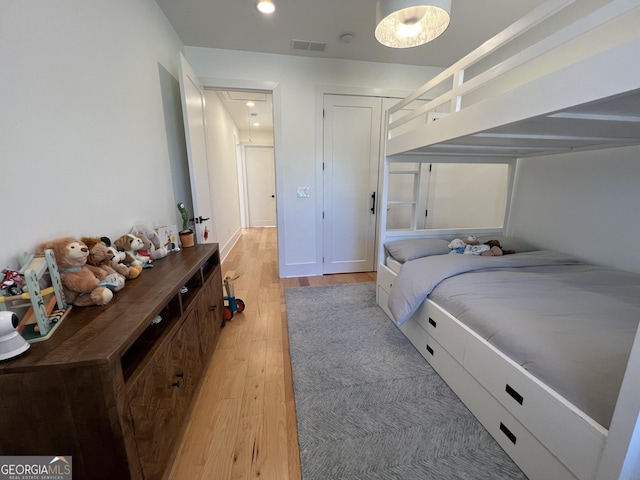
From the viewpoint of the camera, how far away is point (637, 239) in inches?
68.2

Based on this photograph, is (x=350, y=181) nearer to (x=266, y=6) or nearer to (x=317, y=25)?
(x=317, y=25)

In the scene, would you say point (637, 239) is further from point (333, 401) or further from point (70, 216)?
point (70, 216)

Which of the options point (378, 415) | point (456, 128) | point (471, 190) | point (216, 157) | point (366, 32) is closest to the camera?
point (378, 415)

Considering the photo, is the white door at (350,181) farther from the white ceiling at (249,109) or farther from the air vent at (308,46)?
the white ceiling at (249,109)

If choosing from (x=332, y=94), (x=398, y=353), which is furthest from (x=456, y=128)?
(x=332, y=94)

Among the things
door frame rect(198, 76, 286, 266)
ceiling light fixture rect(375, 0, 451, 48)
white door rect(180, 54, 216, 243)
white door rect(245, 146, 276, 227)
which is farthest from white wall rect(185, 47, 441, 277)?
white door rect(245, 146, 276, 227)

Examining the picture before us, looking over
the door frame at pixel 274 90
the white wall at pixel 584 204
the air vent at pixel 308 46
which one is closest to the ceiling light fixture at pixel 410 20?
the air vent at pixel 308 46

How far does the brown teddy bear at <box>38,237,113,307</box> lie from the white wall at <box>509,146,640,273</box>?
3155 mm

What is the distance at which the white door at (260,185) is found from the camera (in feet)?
21.4

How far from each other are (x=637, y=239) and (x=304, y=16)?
3.02 meters

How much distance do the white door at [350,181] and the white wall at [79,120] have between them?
1.78 m

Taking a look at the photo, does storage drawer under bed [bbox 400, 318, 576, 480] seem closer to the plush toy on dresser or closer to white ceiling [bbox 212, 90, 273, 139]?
the plush toy on dresser

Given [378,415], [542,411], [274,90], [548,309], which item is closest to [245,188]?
[274,90]

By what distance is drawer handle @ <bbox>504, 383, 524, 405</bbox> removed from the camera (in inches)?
40.2
